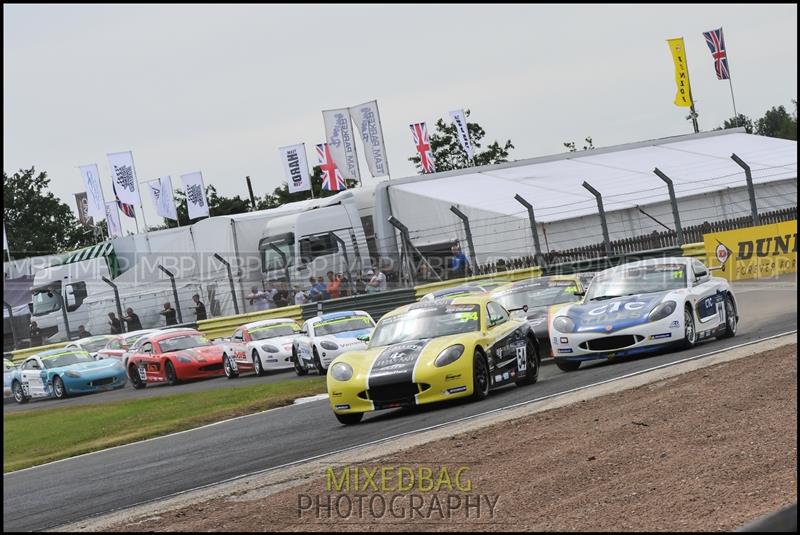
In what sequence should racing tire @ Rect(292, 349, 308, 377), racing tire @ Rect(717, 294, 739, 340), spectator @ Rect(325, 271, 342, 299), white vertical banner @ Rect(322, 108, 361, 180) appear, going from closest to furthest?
racing tire @ Rect(717, 294, 739, 340) < racing tire @ Rect(292, 349, 308, 377) < spectator @ Rect(325, 271, 342, 299) < white vertical banner @ Rect(322, 108, 361, 180)

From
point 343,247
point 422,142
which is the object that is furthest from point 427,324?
point 422,142

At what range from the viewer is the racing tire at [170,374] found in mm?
25203

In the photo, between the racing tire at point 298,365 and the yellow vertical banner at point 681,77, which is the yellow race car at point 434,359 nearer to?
the racing tire at point 298,365

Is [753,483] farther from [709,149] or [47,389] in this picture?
[709,149]

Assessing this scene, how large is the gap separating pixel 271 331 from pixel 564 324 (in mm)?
10813

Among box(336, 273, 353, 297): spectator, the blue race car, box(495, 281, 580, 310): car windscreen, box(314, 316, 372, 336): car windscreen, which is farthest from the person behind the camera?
box(336, 273, 353, 297): spectator

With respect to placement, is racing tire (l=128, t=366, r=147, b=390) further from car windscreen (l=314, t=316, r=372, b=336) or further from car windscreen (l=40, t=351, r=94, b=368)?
car windscreen (l=314, t=316, r=372, b=336)

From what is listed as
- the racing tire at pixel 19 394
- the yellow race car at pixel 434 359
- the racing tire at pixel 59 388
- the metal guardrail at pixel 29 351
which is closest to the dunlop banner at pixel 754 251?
the yellow race car at pixel 434 359

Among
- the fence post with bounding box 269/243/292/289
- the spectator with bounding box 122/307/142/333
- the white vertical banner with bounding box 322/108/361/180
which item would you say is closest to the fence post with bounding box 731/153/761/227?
the fence post with bounding box 269/243/292/289

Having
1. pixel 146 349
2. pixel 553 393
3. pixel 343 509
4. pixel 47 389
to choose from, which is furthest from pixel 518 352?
pixel 47 389

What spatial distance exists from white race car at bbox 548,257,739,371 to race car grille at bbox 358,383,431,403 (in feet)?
9.89

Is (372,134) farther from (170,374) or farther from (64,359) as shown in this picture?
(170,374)

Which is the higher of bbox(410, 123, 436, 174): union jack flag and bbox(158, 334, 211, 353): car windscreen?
bbox(410, 123, 436, 174): union jack flag

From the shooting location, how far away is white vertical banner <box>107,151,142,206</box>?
151 ft
